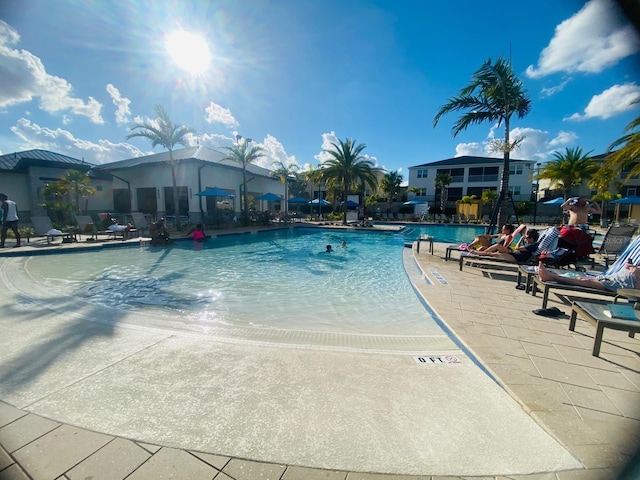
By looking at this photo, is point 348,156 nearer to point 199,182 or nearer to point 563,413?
point 199,182

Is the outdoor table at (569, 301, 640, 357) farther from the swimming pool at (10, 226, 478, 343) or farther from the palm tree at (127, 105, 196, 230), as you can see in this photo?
the palm tree at (127, 105, 196, 230)

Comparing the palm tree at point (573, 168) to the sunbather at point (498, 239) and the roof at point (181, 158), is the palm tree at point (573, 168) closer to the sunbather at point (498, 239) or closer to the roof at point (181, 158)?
the sunbather at point (498, 239)

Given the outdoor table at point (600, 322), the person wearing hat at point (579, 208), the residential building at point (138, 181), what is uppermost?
the residential building at point (138, 181)

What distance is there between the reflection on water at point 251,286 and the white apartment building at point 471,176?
33607mm

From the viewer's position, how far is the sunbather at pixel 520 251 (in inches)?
238

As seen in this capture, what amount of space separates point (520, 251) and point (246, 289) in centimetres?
625

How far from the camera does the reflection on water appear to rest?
475 centimetres

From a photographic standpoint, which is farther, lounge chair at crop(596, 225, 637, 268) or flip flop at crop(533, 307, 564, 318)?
lounge chair at crop(596, 225, 637, 268)

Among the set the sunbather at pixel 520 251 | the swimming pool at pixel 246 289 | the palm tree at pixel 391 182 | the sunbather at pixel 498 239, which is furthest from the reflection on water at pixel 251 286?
the palm tree at pixel 391 182

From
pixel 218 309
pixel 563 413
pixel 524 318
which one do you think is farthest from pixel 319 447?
pixel 218 309

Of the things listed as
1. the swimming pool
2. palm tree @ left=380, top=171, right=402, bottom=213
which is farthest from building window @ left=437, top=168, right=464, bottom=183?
the swimming pool

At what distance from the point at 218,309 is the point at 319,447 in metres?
3.89

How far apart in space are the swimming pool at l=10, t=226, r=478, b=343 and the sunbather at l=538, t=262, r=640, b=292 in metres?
1.85

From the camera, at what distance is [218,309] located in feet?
16.8
